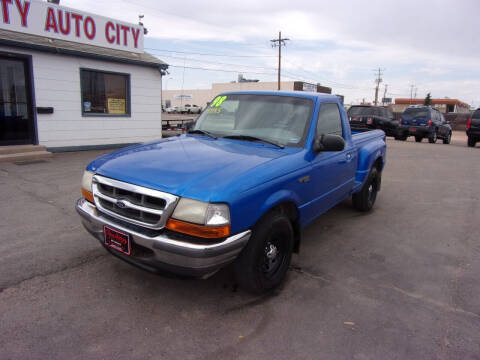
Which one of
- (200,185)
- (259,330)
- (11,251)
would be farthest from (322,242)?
(11,251)

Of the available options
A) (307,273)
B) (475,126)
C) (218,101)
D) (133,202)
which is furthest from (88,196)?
(475,126)

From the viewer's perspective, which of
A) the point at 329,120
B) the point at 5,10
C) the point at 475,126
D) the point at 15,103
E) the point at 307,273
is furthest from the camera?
the point at 475,126

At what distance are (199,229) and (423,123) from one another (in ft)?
60.5

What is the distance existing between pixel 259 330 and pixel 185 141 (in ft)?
6.80

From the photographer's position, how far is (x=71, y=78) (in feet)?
34.1

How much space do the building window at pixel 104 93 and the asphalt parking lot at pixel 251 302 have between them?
22.5ft

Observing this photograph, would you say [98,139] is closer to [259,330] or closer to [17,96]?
[17,96]

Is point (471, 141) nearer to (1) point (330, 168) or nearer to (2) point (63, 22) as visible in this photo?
(1) point (330, 168)

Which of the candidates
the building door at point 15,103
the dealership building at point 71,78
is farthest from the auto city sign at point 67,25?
the building door at point 15,103

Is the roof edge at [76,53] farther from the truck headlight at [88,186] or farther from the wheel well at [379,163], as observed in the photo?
the wheel well at [379,163]

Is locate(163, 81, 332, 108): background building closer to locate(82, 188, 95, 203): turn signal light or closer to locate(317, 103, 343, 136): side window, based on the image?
locate(317, 103, 343, 136): side window

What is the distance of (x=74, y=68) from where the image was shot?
10461mm

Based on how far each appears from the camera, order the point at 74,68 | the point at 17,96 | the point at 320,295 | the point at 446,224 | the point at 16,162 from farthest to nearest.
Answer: the point at 74,68, the point at 17,96, the point at 16,162, the point at 446,224, the point at 320,295

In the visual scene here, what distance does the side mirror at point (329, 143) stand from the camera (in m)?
3.45
